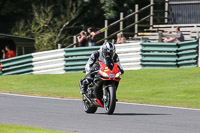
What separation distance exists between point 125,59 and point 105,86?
10986 mm

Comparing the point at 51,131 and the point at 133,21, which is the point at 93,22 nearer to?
the point at 133,21

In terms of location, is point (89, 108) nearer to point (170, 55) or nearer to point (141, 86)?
point (141, 86)

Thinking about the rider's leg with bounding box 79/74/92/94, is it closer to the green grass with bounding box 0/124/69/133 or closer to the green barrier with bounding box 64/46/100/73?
the green grass with bounding box 0/124/69/133

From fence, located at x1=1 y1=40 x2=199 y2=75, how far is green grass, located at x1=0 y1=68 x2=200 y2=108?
A: 2.20 feet

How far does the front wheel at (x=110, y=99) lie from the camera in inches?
411

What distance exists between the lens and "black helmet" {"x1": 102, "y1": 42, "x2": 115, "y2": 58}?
10820 mm

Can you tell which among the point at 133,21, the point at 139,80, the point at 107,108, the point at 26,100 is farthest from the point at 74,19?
the point at 107,108

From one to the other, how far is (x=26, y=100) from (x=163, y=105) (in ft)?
11.9

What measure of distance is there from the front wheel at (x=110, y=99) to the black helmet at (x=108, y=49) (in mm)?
706

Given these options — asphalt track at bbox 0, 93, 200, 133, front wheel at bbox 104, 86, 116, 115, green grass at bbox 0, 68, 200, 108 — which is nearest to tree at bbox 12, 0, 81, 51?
green grass at bbox 0, 68, 200, 108

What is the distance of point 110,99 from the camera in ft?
34.4

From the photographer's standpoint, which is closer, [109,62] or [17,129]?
[17,129]

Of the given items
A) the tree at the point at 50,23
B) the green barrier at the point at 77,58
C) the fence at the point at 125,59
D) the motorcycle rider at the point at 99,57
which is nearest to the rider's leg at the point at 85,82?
the motorcycle rider at the point at 99,57

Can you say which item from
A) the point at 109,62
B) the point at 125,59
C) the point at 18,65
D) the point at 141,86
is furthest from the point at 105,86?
the point at 18,65
